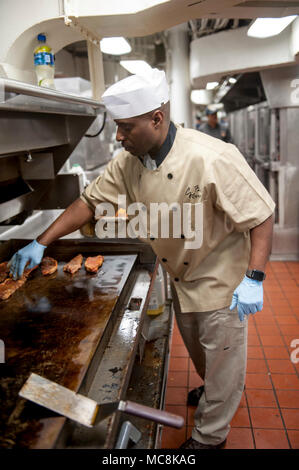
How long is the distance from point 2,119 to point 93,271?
92cm

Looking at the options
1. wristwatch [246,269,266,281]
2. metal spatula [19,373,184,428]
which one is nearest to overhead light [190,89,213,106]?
wristwatch [246,269,266,281]

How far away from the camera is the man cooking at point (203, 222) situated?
1.83 meters

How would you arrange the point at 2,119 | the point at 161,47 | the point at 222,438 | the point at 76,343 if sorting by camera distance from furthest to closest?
the point at 161,47
the point at 222,438
the point at 2,119
the point at 76,343

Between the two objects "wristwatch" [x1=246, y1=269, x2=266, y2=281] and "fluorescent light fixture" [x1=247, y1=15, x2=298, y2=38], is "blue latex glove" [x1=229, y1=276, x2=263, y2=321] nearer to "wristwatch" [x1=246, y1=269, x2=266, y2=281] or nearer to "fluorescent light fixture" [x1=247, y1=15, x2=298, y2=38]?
"wristwatch" [x1=246, y1=269, x2=266, y2=281]

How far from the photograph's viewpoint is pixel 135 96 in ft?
5.65

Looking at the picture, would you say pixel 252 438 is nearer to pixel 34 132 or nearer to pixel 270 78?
pixel 34 132

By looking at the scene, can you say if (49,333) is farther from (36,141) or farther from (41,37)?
(41,37)

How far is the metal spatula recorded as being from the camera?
1.08 m

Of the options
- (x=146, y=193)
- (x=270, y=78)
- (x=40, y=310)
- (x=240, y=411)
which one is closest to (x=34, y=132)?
(x=146, y=193)

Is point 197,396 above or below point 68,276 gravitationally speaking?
below

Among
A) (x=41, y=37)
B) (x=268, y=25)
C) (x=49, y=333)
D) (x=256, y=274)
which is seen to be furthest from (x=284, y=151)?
(x=49, y=333)

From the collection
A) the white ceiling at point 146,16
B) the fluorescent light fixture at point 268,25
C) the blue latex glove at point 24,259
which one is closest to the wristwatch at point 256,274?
the blue latex glove at point 24,259

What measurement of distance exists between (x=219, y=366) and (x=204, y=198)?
99 cm

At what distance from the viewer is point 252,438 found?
7.82 feet
